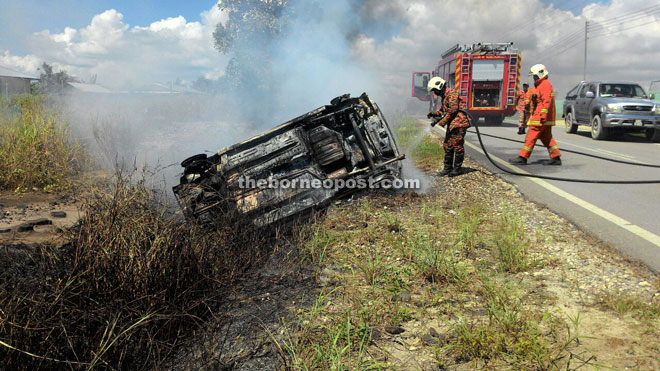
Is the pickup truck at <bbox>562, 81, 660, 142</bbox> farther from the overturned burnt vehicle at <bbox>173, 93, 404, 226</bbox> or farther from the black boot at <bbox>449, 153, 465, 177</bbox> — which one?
the overturned burnt vehicle at <bbox>173, 93, 404, 226</bbox>

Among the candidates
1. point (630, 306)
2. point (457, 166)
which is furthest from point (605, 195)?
point (630, 306)

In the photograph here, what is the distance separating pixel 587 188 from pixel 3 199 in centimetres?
854

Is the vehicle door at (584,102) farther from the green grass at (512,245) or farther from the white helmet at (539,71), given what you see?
the green grass at (512,245)

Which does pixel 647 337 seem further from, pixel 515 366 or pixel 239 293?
pixel 239 293

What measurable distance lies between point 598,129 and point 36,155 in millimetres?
14288

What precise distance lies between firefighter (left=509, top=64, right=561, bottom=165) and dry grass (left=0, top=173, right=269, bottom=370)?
608 cm

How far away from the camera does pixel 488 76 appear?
1792cm

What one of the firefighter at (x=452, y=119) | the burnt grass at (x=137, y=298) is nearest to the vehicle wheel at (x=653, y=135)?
the firefighter at (x=452, y=119)

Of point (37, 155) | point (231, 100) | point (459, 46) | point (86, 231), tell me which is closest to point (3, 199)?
point (37, 155)

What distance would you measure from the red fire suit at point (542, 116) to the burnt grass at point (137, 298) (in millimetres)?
5710

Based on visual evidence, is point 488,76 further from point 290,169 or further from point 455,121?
point 290,169

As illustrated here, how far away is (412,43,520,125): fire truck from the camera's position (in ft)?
58.5

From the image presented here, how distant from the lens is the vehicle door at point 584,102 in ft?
44.6

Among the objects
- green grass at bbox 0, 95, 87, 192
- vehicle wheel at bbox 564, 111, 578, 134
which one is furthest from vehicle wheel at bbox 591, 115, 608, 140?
green grass at bbox 0, 95, 87, 192
